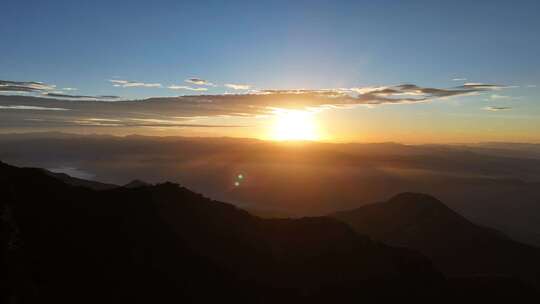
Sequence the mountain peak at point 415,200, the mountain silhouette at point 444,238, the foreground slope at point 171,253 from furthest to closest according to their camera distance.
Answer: the mountain peak at point 415,200 → the mountain silhouette at point 444,238 → the foreground slope at point 171,253

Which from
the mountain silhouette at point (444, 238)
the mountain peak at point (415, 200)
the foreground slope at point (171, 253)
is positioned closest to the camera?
the foreground slope at point (171, 253)

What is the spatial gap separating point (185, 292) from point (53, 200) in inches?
615

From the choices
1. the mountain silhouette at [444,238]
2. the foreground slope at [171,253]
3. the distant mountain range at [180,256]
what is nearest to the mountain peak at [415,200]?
the mountain silhouette at [444,238]

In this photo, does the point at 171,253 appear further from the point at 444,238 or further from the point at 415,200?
the point at 415,200

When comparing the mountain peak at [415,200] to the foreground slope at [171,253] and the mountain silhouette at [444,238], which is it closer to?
the mountain silhouette at [444,238]

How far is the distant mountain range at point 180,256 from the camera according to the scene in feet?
109

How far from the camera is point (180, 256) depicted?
4244cm

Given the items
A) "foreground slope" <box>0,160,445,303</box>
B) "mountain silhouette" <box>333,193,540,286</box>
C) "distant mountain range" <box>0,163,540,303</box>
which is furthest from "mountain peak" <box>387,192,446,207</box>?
"foreground slope" <box>0,160,445,303</box>

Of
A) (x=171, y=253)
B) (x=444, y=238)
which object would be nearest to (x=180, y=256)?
(x=171, y=253)

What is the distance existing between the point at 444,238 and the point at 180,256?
75738 mm

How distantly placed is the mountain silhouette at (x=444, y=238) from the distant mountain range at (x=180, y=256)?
981 inches

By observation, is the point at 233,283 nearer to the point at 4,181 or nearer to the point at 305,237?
the point at 305,237

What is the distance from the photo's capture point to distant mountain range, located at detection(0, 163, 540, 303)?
109ft

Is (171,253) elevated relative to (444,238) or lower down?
elevated
